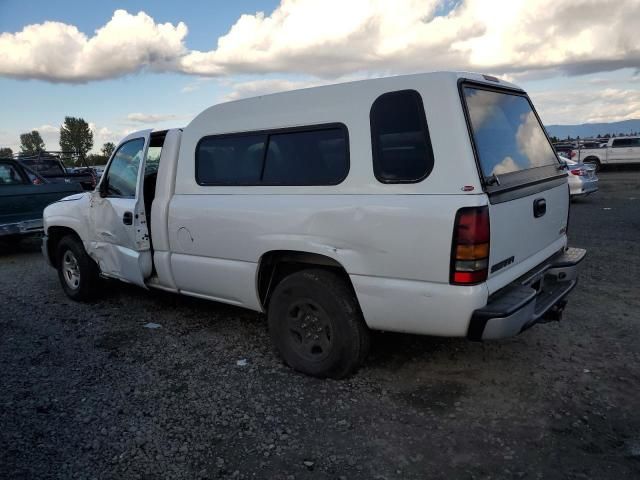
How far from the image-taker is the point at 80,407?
11.7ft

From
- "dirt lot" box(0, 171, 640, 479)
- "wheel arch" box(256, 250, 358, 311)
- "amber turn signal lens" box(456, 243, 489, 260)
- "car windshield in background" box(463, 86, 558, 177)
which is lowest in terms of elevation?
"dirt lot" box(0, 171, 640, 479)

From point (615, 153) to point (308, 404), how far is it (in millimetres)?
26541

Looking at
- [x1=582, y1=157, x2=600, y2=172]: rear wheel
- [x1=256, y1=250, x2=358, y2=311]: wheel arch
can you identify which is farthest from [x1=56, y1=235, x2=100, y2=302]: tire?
[x1=582, y1=157, x2=600, y2=172]: rear wheel

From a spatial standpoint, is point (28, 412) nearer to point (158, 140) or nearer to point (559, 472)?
point (158, 140)

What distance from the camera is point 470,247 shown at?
9.70 feet

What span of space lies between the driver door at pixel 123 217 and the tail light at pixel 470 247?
10.2ft

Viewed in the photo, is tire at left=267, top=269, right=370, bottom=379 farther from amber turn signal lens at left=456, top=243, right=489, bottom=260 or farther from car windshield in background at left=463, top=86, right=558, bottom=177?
car windshield in background at left=463, top=86, right=558, bottom=177

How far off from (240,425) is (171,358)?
4.37 feet

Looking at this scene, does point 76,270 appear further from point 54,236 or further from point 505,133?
point 505,133

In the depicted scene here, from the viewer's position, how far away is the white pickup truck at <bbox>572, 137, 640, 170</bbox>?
24.7 metres

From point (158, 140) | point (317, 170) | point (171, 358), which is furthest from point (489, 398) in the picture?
point (158, 140)

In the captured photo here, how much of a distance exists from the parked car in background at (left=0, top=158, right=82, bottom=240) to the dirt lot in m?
4.17

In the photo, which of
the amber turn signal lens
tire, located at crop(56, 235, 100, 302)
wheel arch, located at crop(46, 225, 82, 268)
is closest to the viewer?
the amber turn signal lens

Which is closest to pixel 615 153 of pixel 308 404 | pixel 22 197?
pixel 22 197
